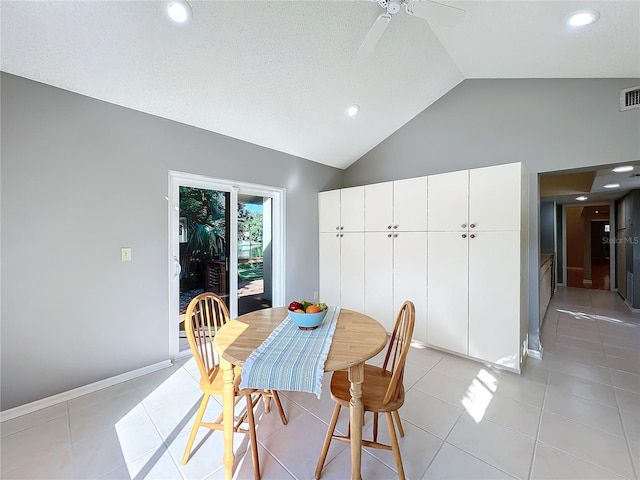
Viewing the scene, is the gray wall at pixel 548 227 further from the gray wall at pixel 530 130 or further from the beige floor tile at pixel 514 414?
the beige floor tile at pixel 514 414

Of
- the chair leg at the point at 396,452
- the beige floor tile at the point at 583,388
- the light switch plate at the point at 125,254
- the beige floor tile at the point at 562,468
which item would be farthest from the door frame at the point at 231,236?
the beige floor tile at the point at 583,388

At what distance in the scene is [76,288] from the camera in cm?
220

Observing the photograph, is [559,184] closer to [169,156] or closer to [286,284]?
[286,284]

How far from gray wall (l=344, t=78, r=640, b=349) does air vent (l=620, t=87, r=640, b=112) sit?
0.12 ft

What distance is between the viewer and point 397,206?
3293 millimetres

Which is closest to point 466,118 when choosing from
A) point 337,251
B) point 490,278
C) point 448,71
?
point 448,71

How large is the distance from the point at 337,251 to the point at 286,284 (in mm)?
870

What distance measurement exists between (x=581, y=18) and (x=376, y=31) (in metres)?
1.39

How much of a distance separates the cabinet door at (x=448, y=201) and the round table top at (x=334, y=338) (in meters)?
1.61

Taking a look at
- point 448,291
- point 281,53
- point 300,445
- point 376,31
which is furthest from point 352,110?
point 300,445

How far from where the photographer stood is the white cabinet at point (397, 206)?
3.10 metres

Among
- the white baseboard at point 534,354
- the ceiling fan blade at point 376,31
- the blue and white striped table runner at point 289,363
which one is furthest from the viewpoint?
the white baseboard at point 534,354

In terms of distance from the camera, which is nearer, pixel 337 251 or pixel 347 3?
pixel 347 3

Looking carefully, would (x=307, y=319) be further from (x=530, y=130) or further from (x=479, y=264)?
(x=530, y=130)
